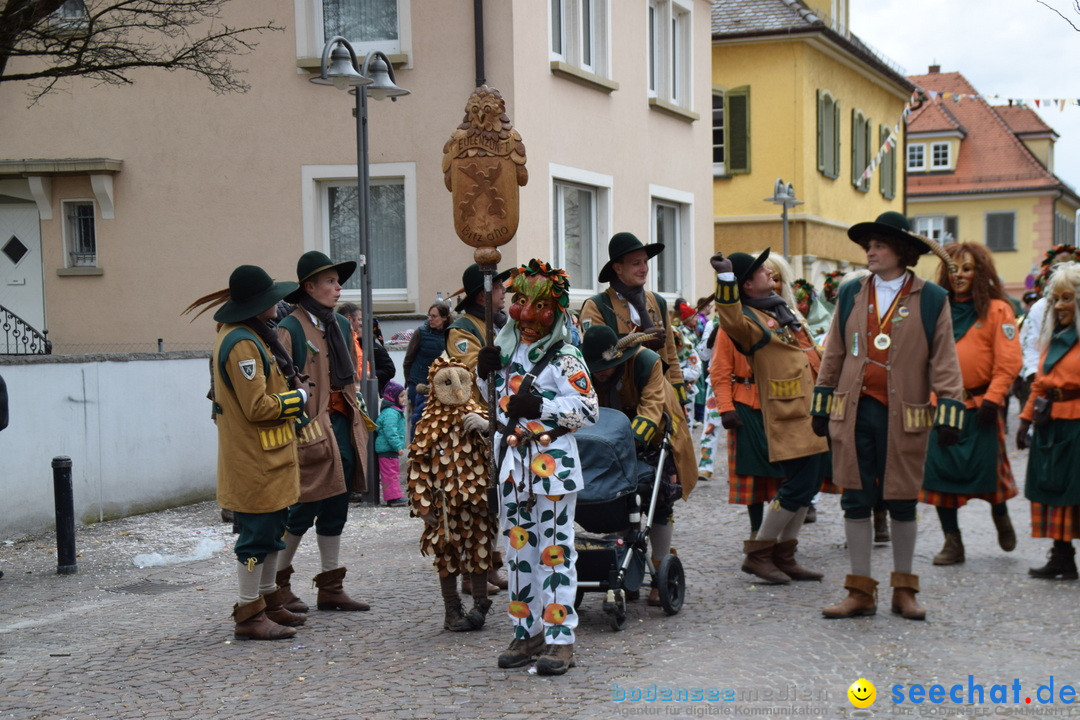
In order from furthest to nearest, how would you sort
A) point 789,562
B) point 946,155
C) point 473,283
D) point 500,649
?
point 946,155, point 789,562, point 473,283, point 500,649

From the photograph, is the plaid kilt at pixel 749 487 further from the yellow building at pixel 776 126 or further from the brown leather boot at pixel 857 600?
the yellow building at pixel 776 126

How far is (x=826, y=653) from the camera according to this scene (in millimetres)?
6309

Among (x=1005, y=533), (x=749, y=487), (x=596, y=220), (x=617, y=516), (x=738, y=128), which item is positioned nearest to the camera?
(x=617, y=516)

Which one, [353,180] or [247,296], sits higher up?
[353,180]

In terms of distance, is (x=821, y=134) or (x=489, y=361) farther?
(x=821, y=134)

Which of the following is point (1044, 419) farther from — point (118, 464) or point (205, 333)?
point (205, 333)

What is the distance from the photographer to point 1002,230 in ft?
178

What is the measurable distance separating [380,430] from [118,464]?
2363mm

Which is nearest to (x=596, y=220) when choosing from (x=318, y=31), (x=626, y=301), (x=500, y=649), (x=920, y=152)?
(x=318, y=31)

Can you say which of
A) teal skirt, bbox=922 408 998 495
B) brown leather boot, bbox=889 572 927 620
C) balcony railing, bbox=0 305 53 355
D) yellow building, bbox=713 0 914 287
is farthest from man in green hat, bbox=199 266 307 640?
yellow building, bbox=713 0 914 287

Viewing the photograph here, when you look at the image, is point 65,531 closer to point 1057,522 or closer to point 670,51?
point 1057,522

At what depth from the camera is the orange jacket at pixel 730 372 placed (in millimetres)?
8445

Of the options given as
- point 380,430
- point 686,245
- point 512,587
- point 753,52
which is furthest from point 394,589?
point 753,52

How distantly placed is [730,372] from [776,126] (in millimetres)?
20136
